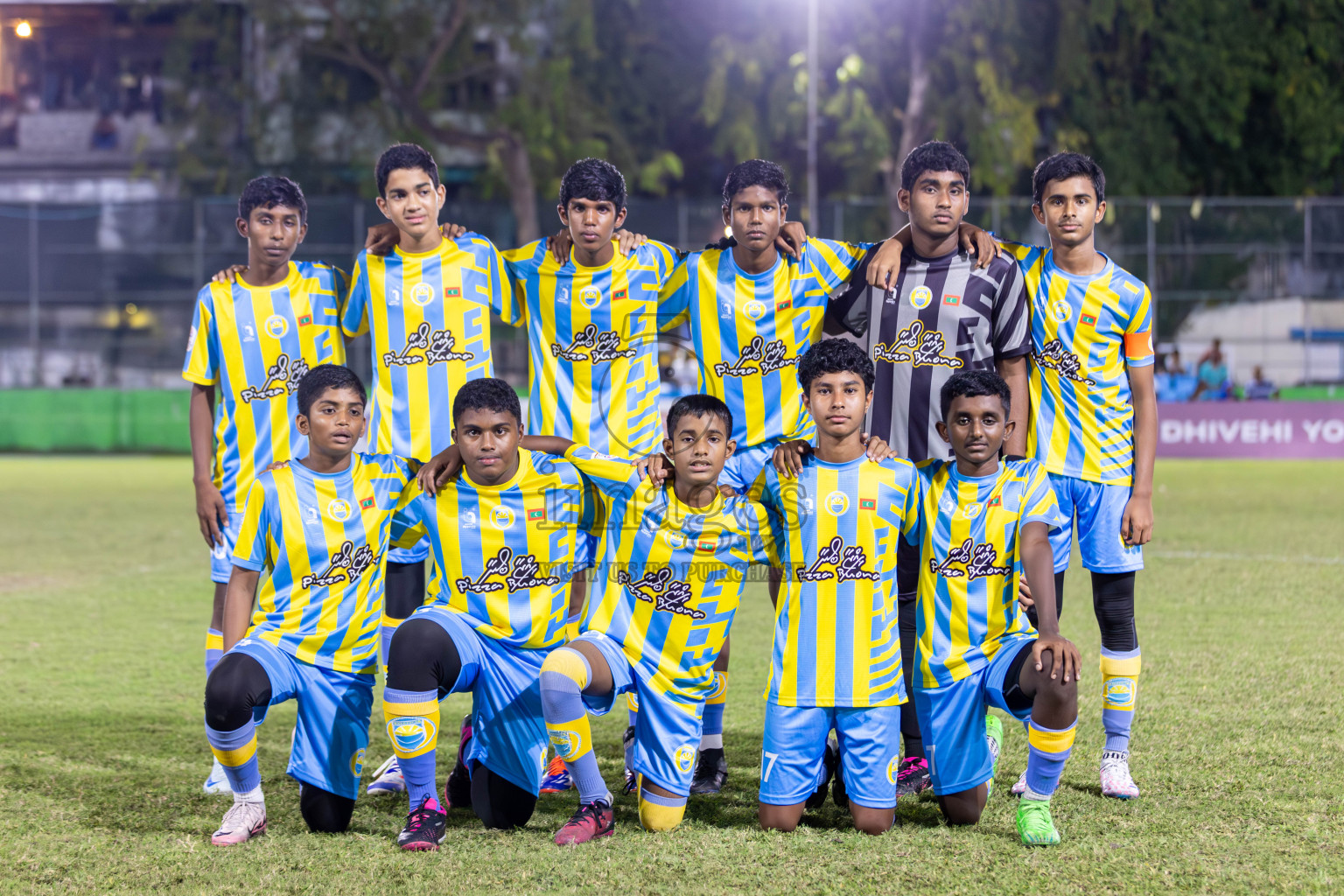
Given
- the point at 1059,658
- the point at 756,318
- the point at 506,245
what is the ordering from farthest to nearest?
1. the point at 506,245
2. the point at 756,318
3. the point at 1059,658

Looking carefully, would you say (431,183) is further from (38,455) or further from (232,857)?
(38,455)

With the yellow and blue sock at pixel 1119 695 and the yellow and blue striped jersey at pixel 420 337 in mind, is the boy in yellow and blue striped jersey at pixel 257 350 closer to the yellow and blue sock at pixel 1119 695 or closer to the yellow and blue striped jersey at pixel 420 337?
the yellow and blue striped jersey at pixel 420 337

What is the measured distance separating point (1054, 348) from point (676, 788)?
195cm

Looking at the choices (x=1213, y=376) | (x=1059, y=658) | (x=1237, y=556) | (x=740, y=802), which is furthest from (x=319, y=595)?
(x=1213, y=376)

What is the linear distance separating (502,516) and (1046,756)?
1.78 metres

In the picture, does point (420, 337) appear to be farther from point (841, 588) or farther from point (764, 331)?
point (841, 588)

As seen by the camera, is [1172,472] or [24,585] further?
[1172,472]

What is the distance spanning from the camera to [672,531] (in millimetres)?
3947

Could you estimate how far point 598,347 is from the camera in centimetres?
449

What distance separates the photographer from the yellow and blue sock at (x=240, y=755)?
368 centimetres

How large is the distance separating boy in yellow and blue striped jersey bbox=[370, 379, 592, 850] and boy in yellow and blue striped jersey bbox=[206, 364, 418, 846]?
0.18 meters

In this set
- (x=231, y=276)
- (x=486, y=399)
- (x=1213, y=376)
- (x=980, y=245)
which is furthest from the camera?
(x=1213, y=376)

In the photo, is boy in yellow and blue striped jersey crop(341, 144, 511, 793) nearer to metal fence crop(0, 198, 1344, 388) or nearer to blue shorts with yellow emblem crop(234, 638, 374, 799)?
blue shorts with yellow emblem crop(234, 638, 374, 799)

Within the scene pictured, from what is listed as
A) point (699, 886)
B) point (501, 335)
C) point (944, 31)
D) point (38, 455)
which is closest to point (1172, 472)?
point (501, 335)
